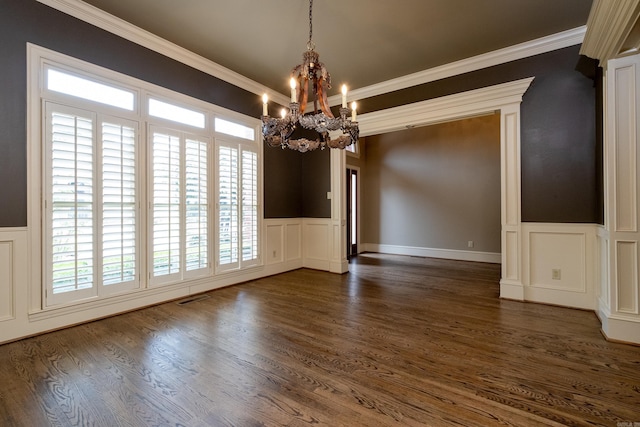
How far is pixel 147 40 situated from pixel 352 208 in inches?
212

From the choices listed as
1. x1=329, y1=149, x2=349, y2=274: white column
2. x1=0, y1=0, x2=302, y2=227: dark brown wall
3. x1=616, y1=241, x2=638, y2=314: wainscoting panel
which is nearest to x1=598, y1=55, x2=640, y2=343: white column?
x1=616, y1=241, x2=638, y2=314: wainscoting panel

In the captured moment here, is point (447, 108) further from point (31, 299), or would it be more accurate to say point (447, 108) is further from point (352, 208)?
point (31, 299)

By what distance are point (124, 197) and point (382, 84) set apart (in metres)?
3.87

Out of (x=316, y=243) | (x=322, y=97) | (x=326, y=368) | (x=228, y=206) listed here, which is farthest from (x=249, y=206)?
(x=326, y=368)

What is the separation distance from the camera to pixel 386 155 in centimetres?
754

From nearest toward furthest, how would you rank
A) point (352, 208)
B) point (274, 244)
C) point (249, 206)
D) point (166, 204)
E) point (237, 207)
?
point (166, 204) < point (237, 207) < point (249, 206) < point (274, 244) < point (352, 208)

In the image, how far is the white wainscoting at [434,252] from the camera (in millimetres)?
6207

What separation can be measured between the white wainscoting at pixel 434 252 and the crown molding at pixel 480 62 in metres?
4.00

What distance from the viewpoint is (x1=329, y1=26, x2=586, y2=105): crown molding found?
3267 millimetres

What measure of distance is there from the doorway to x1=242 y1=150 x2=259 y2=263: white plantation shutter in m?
3.11

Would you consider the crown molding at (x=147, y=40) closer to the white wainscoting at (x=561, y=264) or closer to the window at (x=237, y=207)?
the window at (x=237, y=207)

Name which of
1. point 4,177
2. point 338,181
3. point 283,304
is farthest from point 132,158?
point 338,181

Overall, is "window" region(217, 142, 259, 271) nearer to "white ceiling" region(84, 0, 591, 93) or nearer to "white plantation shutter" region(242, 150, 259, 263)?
"white plantation shutter" region(242, 150, 259, 263)

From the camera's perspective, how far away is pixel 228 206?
4.19 metres
